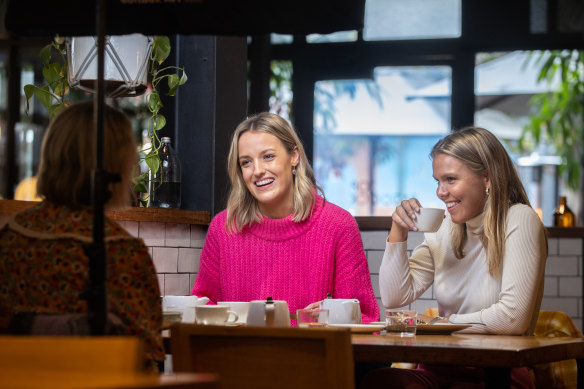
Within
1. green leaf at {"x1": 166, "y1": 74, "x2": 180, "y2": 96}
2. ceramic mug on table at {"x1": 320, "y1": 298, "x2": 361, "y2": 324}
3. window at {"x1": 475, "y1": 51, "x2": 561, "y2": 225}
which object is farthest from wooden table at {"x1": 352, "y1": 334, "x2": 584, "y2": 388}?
window at {"x1": 475, "y1": 51, "x2": 561, "y2": 225}

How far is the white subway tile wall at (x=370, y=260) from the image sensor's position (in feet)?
10.9

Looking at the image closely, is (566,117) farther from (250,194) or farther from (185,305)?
(185,305)

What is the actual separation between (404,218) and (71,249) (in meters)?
1.39

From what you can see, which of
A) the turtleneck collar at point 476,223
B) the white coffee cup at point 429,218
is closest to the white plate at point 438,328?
the white coffee cup at point 429,218

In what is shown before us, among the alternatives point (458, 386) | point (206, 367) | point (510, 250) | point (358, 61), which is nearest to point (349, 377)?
point (206, 367)

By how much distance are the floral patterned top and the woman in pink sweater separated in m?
1.43

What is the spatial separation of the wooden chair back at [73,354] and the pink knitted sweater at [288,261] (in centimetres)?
201

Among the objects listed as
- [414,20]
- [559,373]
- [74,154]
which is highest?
[414,20]

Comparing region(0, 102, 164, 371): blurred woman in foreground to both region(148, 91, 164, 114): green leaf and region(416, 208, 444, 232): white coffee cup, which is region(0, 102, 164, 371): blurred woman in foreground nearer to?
region(416, 208, 444, 232): white coffee cup

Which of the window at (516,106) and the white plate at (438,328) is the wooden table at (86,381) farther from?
the window at (516,106)

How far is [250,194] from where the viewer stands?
3.29m

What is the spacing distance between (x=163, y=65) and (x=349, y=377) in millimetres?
2425

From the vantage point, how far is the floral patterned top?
170 cm

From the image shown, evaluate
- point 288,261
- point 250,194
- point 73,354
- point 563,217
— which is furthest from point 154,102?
point 563,217
